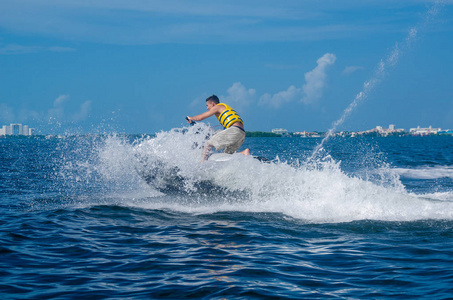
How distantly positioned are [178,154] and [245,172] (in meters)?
1.73

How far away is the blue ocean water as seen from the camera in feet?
18.0

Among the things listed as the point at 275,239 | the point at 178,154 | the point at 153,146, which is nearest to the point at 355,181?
the point at 275,239

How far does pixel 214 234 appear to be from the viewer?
809 cm

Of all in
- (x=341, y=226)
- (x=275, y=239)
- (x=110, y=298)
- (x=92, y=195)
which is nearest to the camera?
(x=110, y=298)

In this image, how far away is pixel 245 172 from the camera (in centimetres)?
1104

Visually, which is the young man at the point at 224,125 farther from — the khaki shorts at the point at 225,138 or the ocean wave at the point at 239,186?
the ocean wave at the point at 239,186

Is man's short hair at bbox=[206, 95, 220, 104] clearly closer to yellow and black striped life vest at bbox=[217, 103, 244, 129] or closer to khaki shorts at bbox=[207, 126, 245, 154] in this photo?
yellow and black striped life vest at bbox=[217, 103, 244, 129]

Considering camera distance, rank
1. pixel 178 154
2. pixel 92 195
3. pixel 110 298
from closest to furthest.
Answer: pixel 110 298
pixel 178 154
pixel 92 195

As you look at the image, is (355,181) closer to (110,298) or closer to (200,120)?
(200,120)

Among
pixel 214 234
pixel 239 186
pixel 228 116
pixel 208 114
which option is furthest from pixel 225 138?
pixel 214 234

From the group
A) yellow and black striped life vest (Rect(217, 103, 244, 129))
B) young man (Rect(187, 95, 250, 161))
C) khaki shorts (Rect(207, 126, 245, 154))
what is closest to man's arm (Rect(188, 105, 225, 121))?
young man (Rect(187, 95, 250, 161))

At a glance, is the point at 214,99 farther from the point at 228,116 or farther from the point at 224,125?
the point at 224,125

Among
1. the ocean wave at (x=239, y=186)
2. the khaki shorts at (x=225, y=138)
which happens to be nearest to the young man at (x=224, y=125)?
the khaki shorts at (x=225, y=138)

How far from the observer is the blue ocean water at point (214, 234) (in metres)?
5.50
